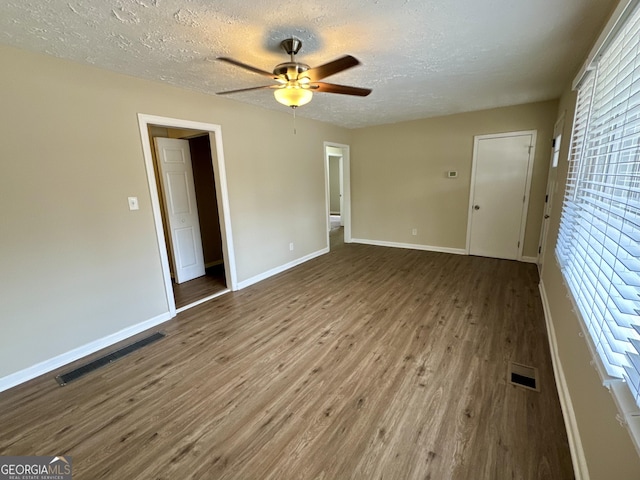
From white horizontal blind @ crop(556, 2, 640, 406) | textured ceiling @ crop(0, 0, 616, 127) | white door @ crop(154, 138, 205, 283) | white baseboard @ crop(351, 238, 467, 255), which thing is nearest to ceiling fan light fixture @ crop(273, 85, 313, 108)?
textured ceiling @ crop(0, 0, 616, 127)

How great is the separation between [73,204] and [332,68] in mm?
2323

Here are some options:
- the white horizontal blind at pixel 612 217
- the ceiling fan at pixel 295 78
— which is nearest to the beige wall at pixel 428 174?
the white horizontal blind at pixel 612 217

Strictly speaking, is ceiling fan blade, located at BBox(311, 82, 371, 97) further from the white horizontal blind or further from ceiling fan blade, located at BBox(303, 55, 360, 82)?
the white horizontal blind

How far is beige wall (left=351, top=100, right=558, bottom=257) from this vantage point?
426cm

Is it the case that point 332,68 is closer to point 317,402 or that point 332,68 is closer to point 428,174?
point 317,402

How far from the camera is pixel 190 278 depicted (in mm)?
4270

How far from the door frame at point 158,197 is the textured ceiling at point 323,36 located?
0.39m

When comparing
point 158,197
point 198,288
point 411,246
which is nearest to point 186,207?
point 158,197

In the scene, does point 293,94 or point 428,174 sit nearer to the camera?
point 293,94

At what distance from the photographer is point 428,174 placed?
5.12 m

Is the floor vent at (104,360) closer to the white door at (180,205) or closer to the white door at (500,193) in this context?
the white door at (180,205)

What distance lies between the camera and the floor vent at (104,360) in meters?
2.21

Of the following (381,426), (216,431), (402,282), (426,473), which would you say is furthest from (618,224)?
(402,282)

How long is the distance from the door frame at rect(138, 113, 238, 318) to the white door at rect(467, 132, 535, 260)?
3.96 metres
